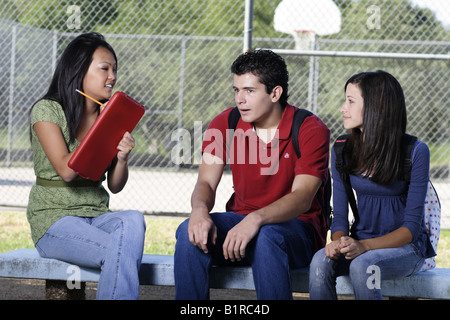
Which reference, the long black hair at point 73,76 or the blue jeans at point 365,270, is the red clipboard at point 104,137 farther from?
the blue jeans at point 365,270

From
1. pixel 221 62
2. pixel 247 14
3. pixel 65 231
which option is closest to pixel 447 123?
pixel 221 62

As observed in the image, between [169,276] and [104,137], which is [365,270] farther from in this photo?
[104,137]

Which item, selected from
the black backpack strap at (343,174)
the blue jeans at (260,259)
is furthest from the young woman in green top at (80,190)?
the black backpack strap at (343,174)

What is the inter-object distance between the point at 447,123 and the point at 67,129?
1060 centimetres

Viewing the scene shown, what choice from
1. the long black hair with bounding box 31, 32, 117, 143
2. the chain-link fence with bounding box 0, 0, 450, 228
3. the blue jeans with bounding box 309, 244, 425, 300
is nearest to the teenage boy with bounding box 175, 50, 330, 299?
the blue jeans with bounding box 309, 244, 425, 300

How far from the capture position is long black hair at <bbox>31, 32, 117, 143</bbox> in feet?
10.3

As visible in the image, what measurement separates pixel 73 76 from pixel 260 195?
1.09 metres

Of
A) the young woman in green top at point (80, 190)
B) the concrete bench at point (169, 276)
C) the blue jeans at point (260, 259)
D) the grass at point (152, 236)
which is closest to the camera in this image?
the blue jeans at point (260, 259)

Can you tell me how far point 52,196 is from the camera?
306cm

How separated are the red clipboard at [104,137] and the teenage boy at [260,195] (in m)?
0.44

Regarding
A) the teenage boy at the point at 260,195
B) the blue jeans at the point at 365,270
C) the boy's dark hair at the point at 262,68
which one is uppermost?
the boy's dark hair at the point at 262,68

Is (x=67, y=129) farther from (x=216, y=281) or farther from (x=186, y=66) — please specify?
(x=186, y=66)

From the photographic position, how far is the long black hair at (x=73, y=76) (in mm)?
3127

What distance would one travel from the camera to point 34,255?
312 cm
